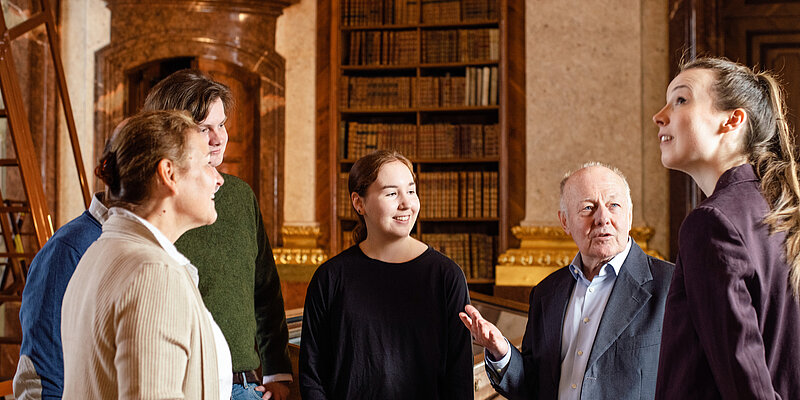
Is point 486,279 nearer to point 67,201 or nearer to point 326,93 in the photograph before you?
point 326,93

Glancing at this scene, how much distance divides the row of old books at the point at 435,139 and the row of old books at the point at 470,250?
66 cm

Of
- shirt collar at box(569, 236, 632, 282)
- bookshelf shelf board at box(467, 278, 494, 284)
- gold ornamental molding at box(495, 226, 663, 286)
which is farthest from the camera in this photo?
bookshelf shelf board at box(467, 278, 494, 284)

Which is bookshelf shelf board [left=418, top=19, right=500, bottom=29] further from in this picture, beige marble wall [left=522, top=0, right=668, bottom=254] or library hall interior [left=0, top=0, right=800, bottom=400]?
library hall interior [left=0, top=0, right=800, bottom=400]

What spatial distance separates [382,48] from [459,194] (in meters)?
1.39

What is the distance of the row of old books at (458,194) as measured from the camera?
5762mm

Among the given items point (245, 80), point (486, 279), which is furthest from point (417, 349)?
point (245, 80)

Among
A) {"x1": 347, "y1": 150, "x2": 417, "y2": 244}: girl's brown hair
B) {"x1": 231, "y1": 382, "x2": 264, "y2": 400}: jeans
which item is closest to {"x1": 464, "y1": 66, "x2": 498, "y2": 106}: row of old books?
{"x1": 347, "y1": 150, "x2": 417, "y2": 244}: girl's brown hair

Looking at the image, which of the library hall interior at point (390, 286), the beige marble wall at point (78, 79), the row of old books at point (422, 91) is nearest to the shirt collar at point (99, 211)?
the library hall interior at point (390, 286)

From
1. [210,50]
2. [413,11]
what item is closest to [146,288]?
[413,11]

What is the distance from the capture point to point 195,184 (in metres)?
1.35

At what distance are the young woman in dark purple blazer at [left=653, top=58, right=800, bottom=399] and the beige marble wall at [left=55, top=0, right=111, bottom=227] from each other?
18.2ft

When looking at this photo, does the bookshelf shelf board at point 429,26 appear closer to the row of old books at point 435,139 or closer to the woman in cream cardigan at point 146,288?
the row of old books at point 435,139

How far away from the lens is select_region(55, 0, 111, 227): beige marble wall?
604 centimetres

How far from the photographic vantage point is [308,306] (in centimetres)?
203
